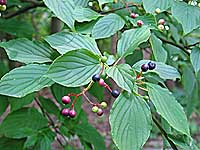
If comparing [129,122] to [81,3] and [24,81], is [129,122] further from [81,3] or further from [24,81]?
[81,3]

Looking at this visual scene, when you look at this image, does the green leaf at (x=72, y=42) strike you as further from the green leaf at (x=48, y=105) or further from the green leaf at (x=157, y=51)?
the green leaf at (x=48, y=105)

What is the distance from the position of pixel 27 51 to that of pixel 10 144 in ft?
2.05

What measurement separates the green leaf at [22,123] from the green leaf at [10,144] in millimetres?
54

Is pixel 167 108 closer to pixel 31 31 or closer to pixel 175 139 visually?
pixel 175 139

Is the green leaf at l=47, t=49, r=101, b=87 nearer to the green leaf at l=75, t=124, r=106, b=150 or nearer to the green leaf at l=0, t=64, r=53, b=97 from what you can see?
the green leaf at l=0, t=64, r=53, b=97

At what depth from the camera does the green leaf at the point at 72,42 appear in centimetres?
92

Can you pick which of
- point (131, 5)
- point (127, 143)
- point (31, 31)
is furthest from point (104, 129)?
point (127, 143)

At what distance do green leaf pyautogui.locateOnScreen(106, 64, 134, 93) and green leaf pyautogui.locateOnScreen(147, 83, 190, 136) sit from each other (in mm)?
67

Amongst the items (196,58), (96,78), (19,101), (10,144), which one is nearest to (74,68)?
(96,78)

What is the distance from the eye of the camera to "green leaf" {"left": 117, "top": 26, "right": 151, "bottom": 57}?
2.99 ft

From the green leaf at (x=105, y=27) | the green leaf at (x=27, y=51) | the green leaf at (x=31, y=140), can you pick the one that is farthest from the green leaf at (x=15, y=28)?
the green leaf at (x=105, y=27)

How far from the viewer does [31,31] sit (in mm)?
1698

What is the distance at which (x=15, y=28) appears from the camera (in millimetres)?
1642

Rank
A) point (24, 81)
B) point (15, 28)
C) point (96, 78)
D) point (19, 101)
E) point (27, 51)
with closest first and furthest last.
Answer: point (96, 78)
point (24, 81)
point (27, 51)
point (19, 101)
point (15, 28)
